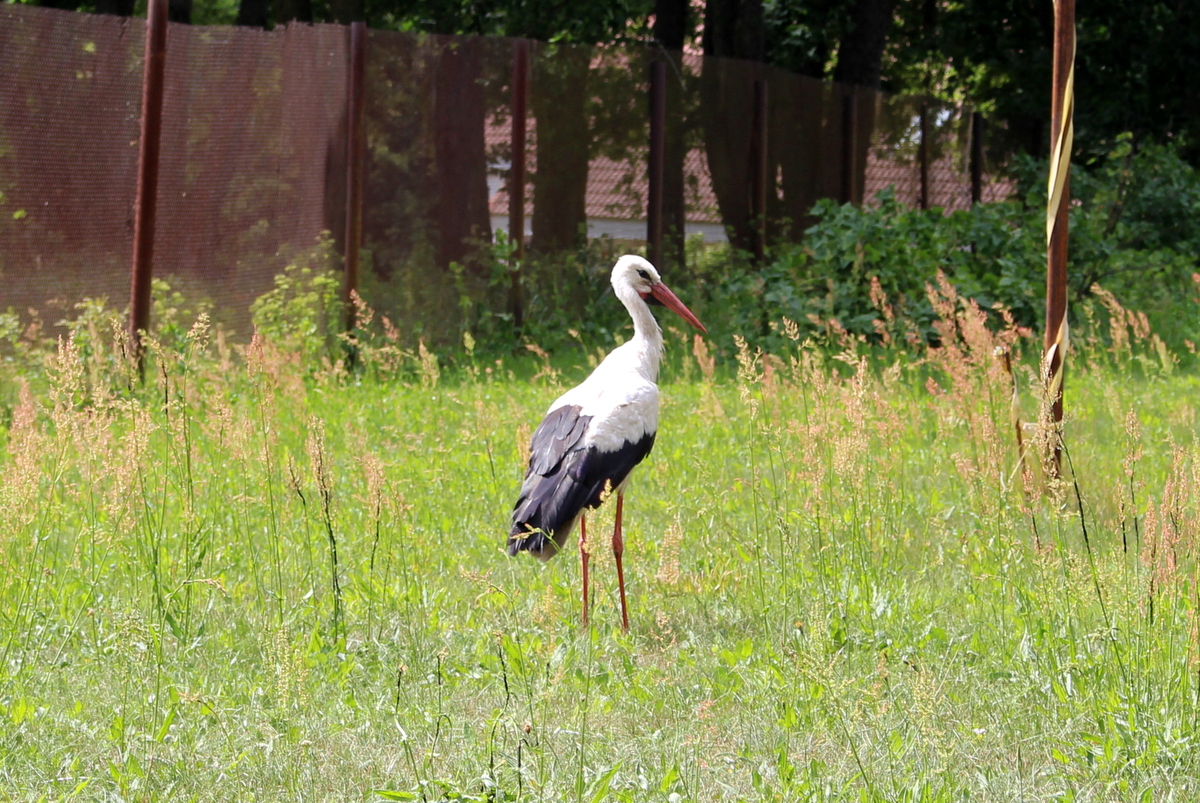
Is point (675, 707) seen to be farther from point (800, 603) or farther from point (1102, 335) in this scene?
point (1102, 335)

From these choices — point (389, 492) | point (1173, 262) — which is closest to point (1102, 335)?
point (1173, 262)

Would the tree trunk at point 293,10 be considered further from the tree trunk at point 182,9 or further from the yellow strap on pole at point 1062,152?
the yellow strap on pole at point 1062,152

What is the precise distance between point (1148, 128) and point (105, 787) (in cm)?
1877

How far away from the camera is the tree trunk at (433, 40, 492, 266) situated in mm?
9930

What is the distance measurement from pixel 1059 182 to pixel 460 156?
5843mm

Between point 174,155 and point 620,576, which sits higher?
point 174,155

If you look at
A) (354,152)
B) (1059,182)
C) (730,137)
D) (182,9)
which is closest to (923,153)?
(730,137)

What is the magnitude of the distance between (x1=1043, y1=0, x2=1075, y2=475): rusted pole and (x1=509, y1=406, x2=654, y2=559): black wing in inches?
62.1

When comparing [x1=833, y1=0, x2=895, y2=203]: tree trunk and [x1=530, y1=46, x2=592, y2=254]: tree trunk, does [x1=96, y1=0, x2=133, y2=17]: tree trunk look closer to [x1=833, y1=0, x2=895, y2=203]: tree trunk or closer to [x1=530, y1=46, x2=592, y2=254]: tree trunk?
[x1=530, y1=46, x2=592, y2=254]: tree trunk

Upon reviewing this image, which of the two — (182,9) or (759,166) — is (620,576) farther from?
(182,9)

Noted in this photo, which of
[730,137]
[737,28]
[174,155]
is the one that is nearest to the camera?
[174,155]

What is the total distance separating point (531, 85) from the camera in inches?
417

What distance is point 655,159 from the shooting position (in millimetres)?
11430

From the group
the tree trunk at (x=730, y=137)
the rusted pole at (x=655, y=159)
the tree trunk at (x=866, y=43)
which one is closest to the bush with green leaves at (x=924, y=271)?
the tree trunk at (x=730, y=137)
